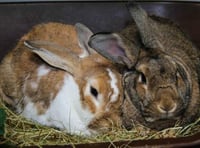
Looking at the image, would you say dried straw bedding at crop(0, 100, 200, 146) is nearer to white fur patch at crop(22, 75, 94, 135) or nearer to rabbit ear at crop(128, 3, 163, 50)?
white fur patch at crop(22, 75, 94, 135)

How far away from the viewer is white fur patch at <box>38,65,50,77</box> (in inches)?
66.0

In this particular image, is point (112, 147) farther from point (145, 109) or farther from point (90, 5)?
point (90, 5)

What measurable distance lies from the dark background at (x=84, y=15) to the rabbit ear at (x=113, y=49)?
1.89 feet

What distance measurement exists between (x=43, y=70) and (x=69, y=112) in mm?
211

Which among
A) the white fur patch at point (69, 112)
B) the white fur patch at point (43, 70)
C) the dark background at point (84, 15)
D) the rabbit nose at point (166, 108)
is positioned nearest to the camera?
the rabbit nose at point (166, 108)

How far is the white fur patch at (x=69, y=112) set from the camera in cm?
152

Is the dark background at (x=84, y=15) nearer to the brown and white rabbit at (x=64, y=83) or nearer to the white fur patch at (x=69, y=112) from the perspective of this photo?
the brown and white rabbit at (x=64, y=83)

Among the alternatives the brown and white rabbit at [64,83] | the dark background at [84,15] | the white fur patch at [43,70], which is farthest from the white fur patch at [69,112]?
the dark background at [84,15]

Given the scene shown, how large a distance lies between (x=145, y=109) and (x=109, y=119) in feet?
0.37

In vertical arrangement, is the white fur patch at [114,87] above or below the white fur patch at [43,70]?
above

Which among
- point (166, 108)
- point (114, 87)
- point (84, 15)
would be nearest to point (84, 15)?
point (84, 15)

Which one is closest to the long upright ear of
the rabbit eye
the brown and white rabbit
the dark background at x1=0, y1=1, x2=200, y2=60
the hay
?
the brown and white rabbit

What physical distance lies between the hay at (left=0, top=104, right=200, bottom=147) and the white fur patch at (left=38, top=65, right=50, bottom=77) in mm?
167

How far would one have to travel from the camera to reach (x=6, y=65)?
1830 mm
